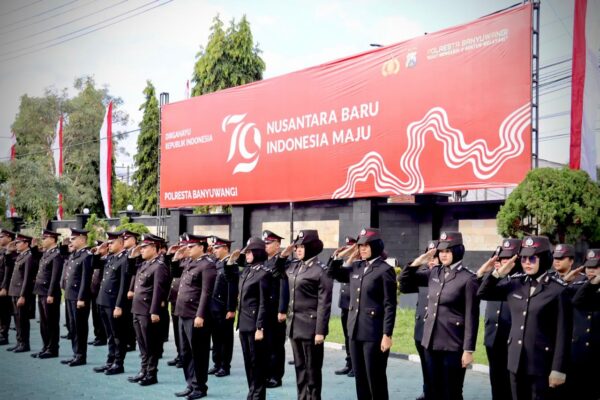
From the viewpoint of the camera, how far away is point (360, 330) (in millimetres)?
6883

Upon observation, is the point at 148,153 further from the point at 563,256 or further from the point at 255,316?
the point at 563,256

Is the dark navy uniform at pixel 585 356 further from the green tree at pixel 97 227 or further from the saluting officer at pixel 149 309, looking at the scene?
the green tree at pixel 97 227

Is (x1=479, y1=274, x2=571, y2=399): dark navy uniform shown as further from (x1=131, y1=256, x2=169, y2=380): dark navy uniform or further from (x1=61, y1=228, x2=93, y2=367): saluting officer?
(x1=61, y1=228, x2=93, y2=367): saluting officer

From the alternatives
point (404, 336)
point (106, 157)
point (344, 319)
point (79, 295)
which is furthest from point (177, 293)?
point (106, 157)

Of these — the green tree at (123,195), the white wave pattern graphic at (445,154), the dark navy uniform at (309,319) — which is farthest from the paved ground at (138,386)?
the green tree at (123,195)

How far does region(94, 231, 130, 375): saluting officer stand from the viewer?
31.7ft

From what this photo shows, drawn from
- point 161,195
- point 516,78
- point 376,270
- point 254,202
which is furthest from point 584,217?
point 161,195

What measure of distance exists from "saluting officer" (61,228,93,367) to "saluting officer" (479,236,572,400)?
6.90 metres

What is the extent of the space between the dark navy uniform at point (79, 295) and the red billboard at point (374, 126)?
796 cm

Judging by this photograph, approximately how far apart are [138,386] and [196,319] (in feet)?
4.66

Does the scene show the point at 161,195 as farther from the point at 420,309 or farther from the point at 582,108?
the point at 420,309

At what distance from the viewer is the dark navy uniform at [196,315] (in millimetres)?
8281

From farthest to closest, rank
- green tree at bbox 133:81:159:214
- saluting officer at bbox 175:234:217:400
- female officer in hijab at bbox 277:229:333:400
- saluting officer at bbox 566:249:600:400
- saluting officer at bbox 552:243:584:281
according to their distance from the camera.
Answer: green tree at bbox 133:81:159:214 → saluting officer at bbox 175:234:217:400 → female officer in hijab at bbox 277:229:333:400 → saluting officer at bbox 566:249:600:400 → saluting officer at bbox 552:243:584:281

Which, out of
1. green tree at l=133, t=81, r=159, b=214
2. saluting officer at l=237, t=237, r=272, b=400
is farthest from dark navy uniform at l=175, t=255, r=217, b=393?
green tree at l=133, t=81, r=159, b=214
